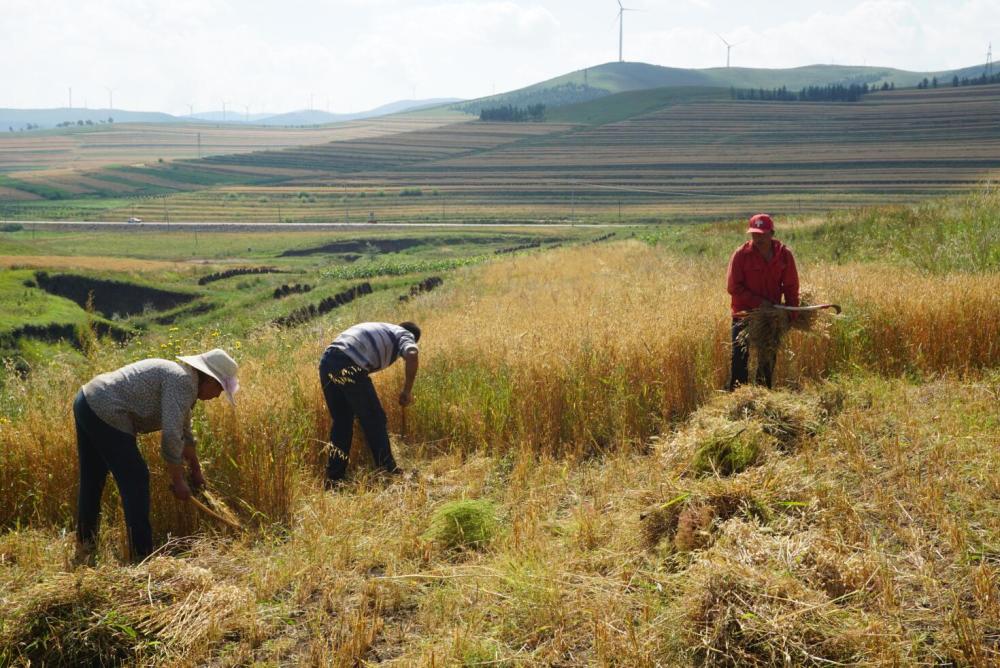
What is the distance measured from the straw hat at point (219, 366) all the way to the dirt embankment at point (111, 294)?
94.1ft

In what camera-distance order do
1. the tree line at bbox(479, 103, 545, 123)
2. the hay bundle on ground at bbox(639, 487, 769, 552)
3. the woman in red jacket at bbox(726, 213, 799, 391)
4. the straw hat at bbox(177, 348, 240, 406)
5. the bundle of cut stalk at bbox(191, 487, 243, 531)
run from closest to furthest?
the hay bundle on ground at bbox(639, 487, 769, 552)
the straw hat at bbox(177, 348, 240, 406)
the bundle of cut stalk at bbox(191, 487, 243, 531)
the woman in red jacket at bbox(726, 213, 799, 391)
the tree line at bbox(479, 103, 545, 123)

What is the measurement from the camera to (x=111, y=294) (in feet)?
108

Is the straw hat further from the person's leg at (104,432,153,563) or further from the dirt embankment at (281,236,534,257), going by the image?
the dirt embankment at (281,236,534,257)

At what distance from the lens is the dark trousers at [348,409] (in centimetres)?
659

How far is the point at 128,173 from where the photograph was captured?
10919cm

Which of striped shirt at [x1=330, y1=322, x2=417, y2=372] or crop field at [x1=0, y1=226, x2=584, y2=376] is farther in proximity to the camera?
crop field at [x1=0, y1=226, x2=584, y2=376]

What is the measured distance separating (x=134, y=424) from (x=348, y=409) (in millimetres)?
1834

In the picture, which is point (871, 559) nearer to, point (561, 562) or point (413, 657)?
point (561, 562)

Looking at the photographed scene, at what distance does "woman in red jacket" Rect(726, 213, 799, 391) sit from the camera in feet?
23.0

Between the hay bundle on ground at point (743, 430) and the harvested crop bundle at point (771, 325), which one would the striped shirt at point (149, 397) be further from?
the harvested crop bundle at point (771, 325)

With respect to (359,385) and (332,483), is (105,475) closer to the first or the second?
(332,483)

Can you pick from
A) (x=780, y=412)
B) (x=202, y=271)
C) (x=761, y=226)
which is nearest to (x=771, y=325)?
(x=761, y=226)

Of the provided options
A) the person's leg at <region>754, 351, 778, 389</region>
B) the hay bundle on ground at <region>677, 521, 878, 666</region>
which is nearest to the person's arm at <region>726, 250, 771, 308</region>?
the person's leg at <region>754, 351, 778, 389</region>

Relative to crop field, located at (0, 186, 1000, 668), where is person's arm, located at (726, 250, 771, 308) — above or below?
above
